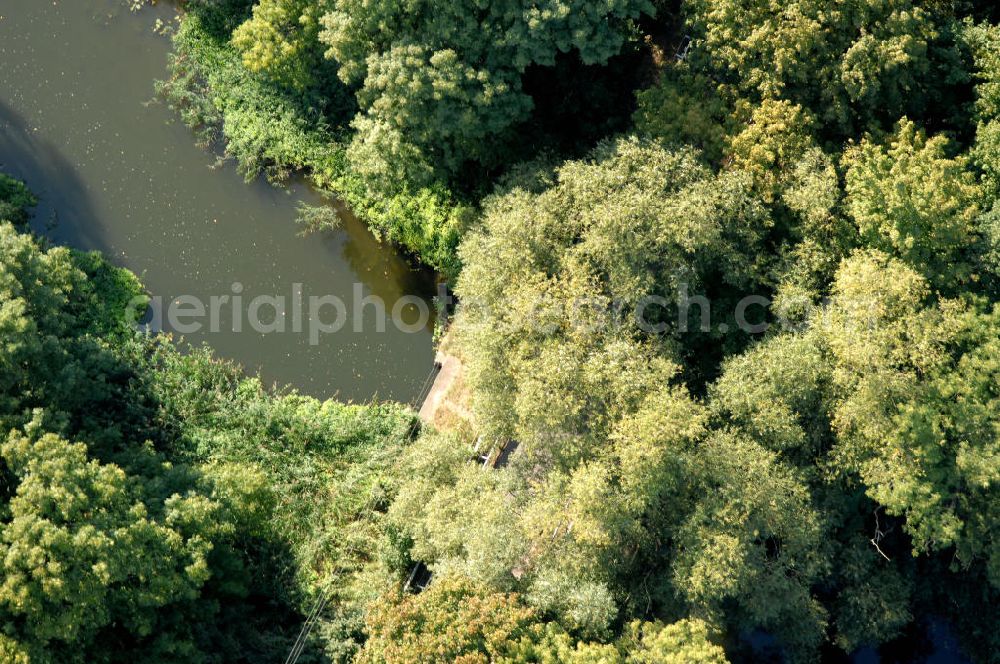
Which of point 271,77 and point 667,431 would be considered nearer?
point 667,431

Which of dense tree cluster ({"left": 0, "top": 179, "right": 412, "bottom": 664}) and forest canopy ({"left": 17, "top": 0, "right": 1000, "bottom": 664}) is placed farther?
forest canopy ({"left": 17, "top": 0, "right": 1000, "bottom": 664})

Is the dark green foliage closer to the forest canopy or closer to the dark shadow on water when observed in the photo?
the dark shadow on water

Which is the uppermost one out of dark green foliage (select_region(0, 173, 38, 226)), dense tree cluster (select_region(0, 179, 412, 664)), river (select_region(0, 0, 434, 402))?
river (select_region(0, 0, 434, 402))

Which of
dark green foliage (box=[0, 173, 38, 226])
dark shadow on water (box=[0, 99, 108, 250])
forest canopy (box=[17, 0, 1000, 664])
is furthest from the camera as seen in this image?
dark shadow on water (box=[0, 99, 108, 250])

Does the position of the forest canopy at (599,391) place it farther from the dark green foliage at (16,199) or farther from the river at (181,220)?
the river at (181,220)

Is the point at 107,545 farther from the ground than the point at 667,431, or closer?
closer

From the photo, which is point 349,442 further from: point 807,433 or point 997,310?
point 997,310

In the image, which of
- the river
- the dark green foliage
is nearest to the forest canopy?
the dark green foliage

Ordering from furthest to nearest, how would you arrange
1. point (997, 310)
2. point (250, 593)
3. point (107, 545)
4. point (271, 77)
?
point (271, 77) < point (250, 593) < point (997, 310) < point (107, 545)

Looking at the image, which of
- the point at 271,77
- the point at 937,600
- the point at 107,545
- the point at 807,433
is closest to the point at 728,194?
the point at 807,433
